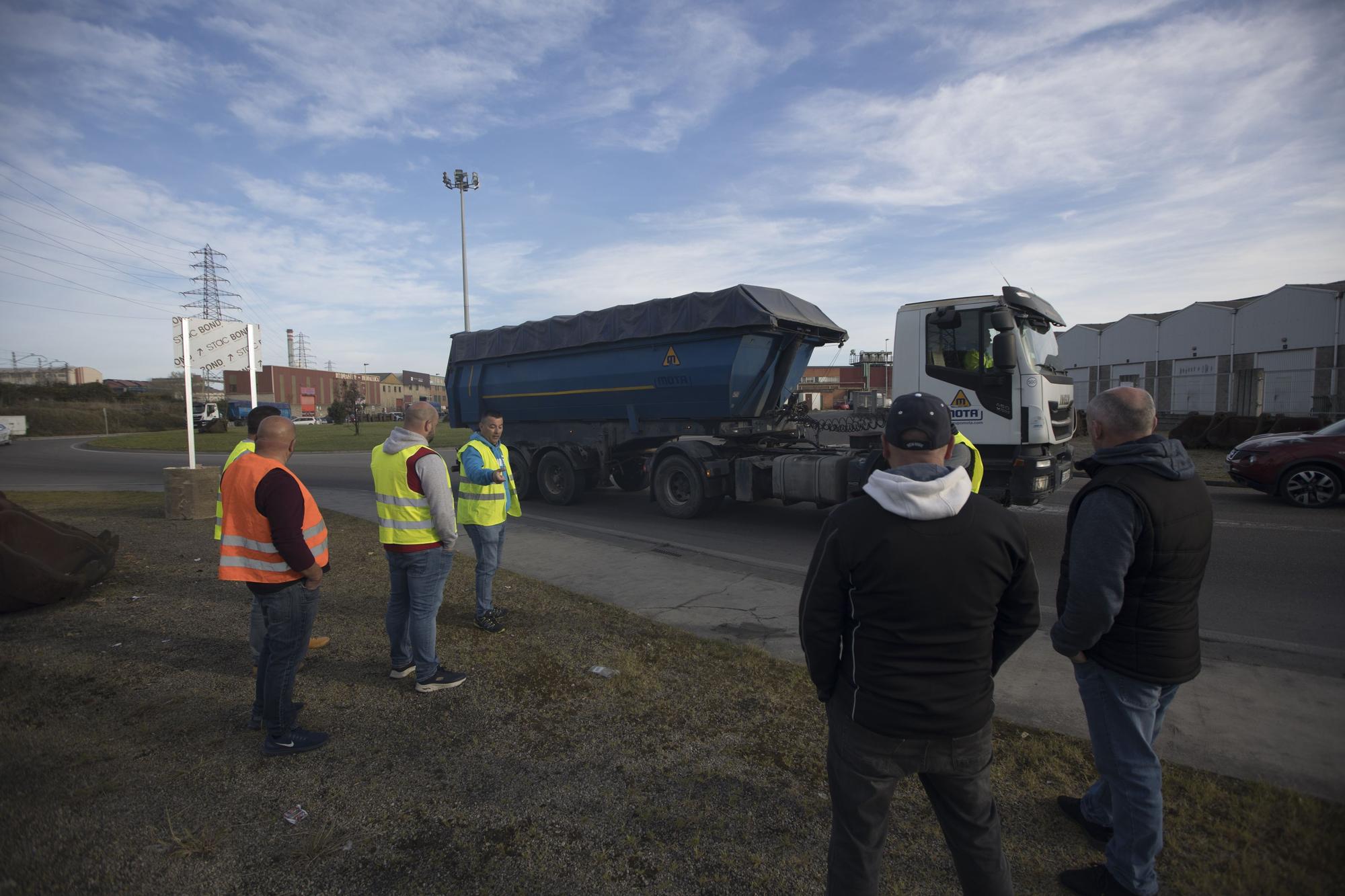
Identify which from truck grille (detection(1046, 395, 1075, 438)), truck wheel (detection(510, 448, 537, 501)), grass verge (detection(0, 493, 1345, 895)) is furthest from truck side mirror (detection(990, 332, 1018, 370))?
truck wheel (detection(510, 448, 537, 501))

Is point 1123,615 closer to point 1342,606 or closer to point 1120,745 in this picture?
point 1120,745

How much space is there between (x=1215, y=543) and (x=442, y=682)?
858 cm

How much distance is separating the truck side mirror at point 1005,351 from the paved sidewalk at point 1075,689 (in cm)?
332

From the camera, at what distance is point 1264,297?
26750 mm

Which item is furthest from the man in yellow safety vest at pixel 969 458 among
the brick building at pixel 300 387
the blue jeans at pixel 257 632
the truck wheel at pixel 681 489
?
the brick building at pixel 300 387

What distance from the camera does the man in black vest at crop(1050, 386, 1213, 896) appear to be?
2.21 meters

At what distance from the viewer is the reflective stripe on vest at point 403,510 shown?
13.1 ft

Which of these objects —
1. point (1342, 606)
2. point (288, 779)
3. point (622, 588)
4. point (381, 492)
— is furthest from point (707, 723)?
point (1342, 606)

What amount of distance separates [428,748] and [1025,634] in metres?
2.87

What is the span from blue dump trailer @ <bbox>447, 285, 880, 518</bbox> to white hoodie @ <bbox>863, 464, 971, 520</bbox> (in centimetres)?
654

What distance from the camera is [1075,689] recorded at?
3.98 meters

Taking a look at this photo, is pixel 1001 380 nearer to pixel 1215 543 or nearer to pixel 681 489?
pixel 1215 543

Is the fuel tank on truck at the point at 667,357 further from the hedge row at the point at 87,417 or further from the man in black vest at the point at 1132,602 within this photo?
the hedge row at the point at 87,417

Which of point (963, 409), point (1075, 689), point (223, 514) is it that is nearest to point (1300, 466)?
point (963, 409)
